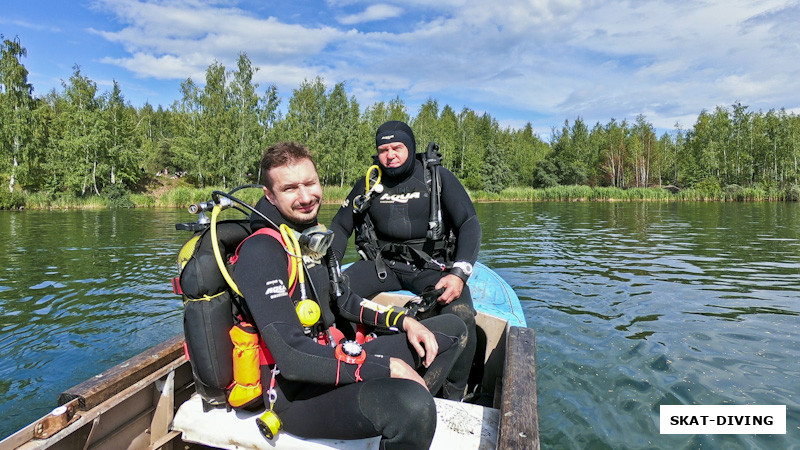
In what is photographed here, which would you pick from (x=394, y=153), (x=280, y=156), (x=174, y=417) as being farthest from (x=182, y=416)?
(x=394, y=153)

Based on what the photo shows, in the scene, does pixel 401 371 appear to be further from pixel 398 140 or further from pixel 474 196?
pixel 474 196

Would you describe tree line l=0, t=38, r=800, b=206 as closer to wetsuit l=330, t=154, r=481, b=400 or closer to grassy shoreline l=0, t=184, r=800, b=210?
grassy shoreline l=0, t=184, r=800, b=210

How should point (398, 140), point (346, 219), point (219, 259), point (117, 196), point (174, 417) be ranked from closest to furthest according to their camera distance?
point (219, 259) → point (174, 417) → point (398, 140) → point (346, 219) → point (117, 196)

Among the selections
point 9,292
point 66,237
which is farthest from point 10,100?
point 9,292

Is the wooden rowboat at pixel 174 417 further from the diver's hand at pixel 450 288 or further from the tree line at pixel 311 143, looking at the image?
the tree line at pixel 311 143

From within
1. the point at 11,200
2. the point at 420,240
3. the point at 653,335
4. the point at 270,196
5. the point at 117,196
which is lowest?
the point at 653,335

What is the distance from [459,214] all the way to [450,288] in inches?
35.9

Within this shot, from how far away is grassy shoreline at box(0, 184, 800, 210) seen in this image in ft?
108

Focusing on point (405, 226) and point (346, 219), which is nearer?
point (405, 226)

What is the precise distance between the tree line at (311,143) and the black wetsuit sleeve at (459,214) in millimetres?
36723

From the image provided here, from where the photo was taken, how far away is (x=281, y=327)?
6.91 feet

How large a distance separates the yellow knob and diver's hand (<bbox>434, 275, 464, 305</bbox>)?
1.55m

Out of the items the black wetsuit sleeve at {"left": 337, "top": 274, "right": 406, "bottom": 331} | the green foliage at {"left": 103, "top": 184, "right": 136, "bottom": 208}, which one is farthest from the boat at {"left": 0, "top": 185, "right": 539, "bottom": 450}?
the green foliage at {"left": 103, "top": 184, "right": 136, "bottom": 208}

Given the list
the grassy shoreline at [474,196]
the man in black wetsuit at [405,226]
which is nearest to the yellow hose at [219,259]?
the man in black wetsuit at [405,226]
